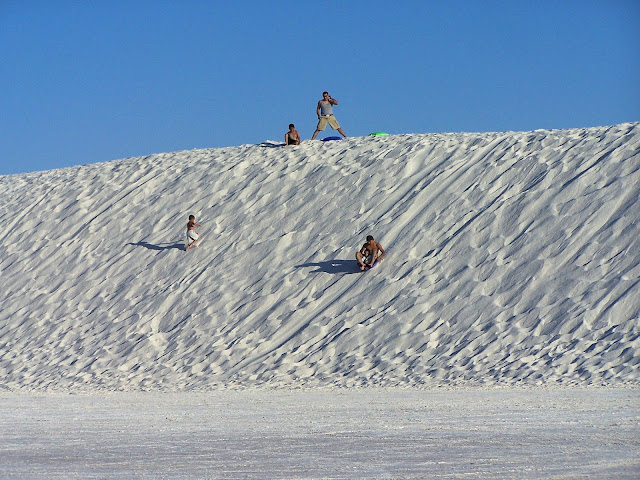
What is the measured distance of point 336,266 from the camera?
14.7 meters

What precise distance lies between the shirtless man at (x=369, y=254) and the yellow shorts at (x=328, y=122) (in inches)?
222

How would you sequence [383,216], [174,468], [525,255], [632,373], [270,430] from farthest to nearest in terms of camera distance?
[383,216] < [525,255] < [632,373] < [270,430] < [174,468]

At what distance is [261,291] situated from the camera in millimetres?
14617

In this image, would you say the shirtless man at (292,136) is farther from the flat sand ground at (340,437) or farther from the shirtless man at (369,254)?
the flat sand ground at (340,437)

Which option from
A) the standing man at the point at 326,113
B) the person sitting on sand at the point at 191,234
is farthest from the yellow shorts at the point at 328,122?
the person sitting on sand at the point at 191,234

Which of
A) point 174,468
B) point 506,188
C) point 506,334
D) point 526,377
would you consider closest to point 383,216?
point 506,188

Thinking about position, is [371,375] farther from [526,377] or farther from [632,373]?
[632,373]

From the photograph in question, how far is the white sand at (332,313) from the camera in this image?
607 cm

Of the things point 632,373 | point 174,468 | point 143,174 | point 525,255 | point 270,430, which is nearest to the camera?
point 174,468

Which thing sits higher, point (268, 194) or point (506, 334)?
point (268, 194)

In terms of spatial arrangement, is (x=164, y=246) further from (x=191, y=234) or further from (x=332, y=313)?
(x=332, y=313)

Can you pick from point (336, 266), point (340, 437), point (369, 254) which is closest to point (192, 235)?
point (336, 266)

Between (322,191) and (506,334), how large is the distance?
6.55 m

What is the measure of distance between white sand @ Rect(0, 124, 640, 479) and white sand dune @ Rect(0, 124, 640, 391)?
46 millimetres
